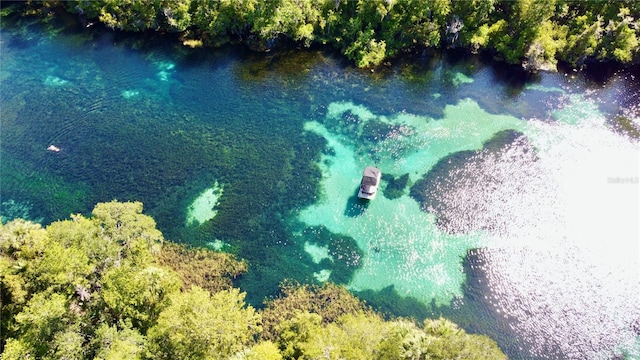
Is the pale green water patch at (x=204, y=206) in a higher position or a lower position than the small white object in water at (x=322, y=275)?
higher

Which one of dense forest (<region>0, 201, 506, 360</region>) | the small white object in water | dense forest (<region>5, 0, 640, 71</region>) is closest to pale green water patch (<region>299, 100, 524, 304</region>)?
the small white object in water

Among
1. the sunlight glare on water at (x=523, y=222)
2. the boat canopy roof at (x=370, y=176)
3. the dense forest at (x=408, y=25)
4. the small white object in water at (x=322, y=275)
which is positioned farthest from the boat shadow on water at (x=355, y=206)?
the dense forest at (x=408, y=25)

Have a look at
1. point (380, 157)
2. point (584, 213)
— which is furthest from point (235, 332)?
point (584, 213)

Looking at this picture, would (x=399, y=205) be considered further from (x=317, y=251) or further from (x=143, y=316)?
(x=143, y=316)

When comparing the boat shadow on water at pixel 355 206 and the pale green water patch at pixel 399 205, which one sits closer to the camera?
the pale green water patch at pixel 399 205

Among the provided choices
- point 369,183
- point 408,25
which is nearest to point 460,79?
point 408,25

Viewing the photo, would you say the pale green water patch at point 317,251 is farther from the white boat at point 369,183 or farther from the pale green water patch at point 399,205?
the white boat at point 369,183

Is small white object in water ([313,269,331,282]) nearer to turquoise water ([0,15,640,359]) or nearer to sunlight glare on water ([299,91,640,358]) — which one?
turquoise water ([0,15,640,359])
